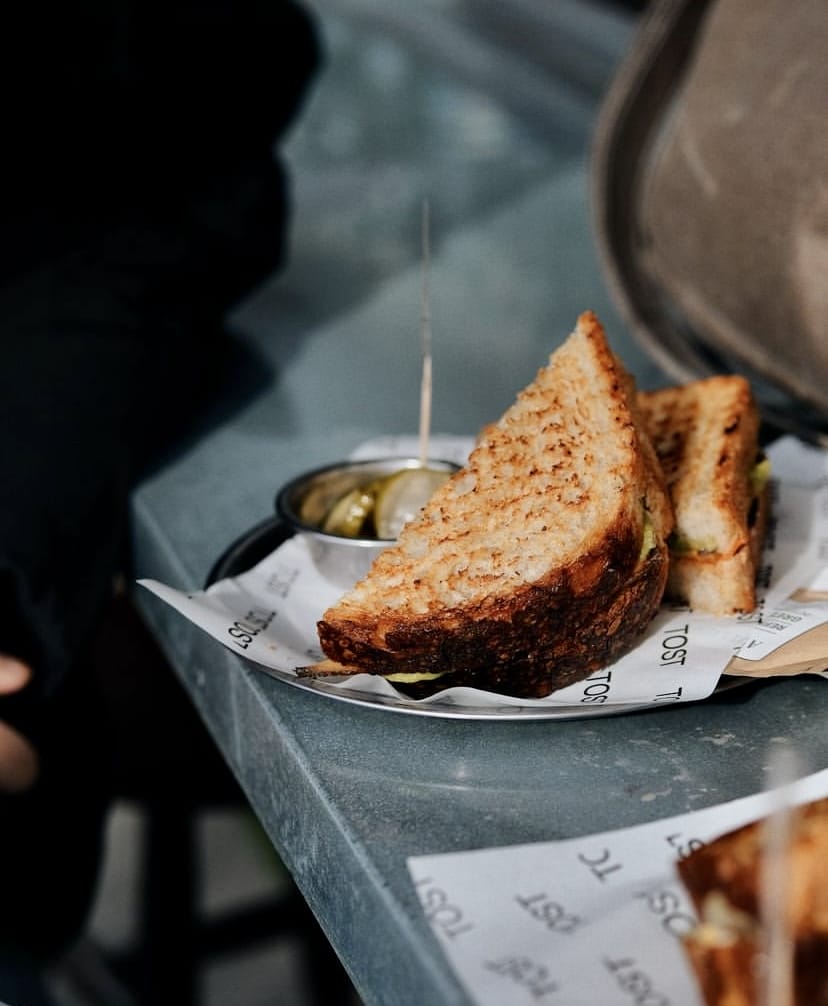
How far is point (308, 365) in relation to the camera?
1.77 metres

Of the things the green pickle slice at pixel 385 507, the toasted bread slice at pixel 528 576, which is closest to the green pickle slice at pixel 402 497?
the green pickle slice at pixel 385 507

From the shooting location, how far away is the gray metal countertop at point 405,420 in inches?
32.7

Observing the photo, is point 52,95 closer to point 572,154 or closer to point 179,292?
point 179,292

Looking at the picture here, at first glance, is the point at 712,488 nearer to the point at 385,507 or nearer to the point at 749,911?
the point at 385,507

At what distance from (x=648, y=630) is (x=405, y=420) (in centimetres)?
67

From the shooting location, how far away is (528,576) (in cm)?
91

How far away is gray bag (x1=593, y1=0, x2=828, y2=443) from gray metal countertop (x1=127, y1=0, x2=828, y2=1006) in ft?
0.62

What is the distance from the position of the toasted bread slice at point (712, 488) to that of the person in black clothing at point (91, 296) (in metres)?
0.63

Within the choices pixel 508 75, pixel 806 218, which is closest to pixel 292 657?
pixel 806 218

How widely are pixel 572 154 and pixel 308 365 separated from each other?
43.4 inches

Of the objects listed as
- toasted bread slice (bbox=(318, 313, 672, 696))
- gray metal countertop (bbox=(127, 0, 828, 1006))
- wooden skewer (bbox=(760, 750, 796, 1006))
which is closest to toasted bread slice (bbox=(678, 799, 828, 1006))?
wooden skewer (bbox=(760, 750, 796, 1006))

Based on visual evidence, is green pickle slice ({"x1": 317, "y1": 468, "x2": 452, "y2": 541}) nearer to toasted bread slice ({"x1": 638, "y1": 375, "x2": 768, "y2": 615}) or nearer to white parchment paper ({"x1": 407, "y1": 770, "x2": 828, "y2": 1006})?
toasted bread slice ({"x1": 638, "y1": 375, "x2": 768, "y2": 615})

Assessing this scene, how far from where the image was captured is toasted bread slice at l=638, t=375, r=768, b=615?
3.22ft

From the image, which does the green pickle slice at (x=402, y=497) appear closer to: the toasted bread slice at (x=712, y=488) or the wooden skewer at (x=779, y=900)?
the toasted bread slice at (x=712, y=488)
